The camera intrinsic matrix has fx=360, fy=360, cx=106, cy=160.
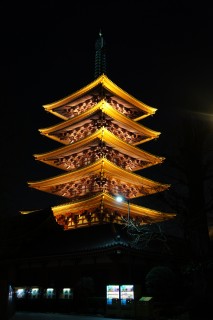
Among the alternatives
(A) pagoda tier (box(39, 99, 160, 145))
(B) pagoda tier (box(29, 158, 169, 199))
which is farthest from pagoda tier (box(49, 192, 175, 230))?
(A) pagoda tier (box(39, 99, 160, 145))

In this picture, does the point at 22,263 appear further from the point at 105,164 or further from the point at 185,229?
the point at 185,229

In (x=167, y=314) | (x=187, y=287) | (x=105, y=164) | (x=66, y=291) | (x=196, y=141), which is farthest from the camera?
(x=105, y=164)

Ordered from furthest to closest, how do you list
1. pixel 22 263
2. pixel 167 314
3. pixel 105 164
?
pixel 105 164, pixel 22 263, pixel 167 314

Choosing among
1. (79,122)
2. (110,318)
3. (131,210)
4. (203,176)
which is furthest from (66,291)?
(79,122)

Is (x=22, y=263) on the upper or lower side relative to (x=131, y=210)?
lower

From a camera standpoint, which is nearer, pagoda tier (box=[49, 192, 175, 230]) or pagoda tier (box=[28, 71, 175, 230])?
pagoda tier (box=[49, 192, 175, 230])

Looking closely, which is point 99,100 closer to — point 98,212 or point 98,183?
point 98,183

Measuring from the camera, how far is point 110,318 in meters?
19.3

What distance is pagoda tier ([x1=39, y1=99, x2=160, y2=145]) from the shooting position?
33.0m

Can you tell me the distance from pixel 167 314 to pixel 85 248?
677cm

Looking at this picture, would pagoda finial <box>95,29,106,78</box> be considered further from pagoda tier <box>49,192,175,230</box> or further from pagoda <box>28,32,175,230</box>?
pagoda tier <box>49,192,175,230</box>

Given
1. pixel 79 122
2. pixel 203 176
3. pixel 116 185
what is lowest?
pixel 203 176

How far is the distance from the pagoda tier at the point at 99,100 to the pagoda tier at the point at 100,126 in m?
1.27

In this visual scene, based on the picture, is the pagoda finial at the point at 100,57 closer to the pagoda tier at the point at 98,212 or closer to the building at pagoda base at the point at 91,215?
the building at pagoda base at the point at 91,215
